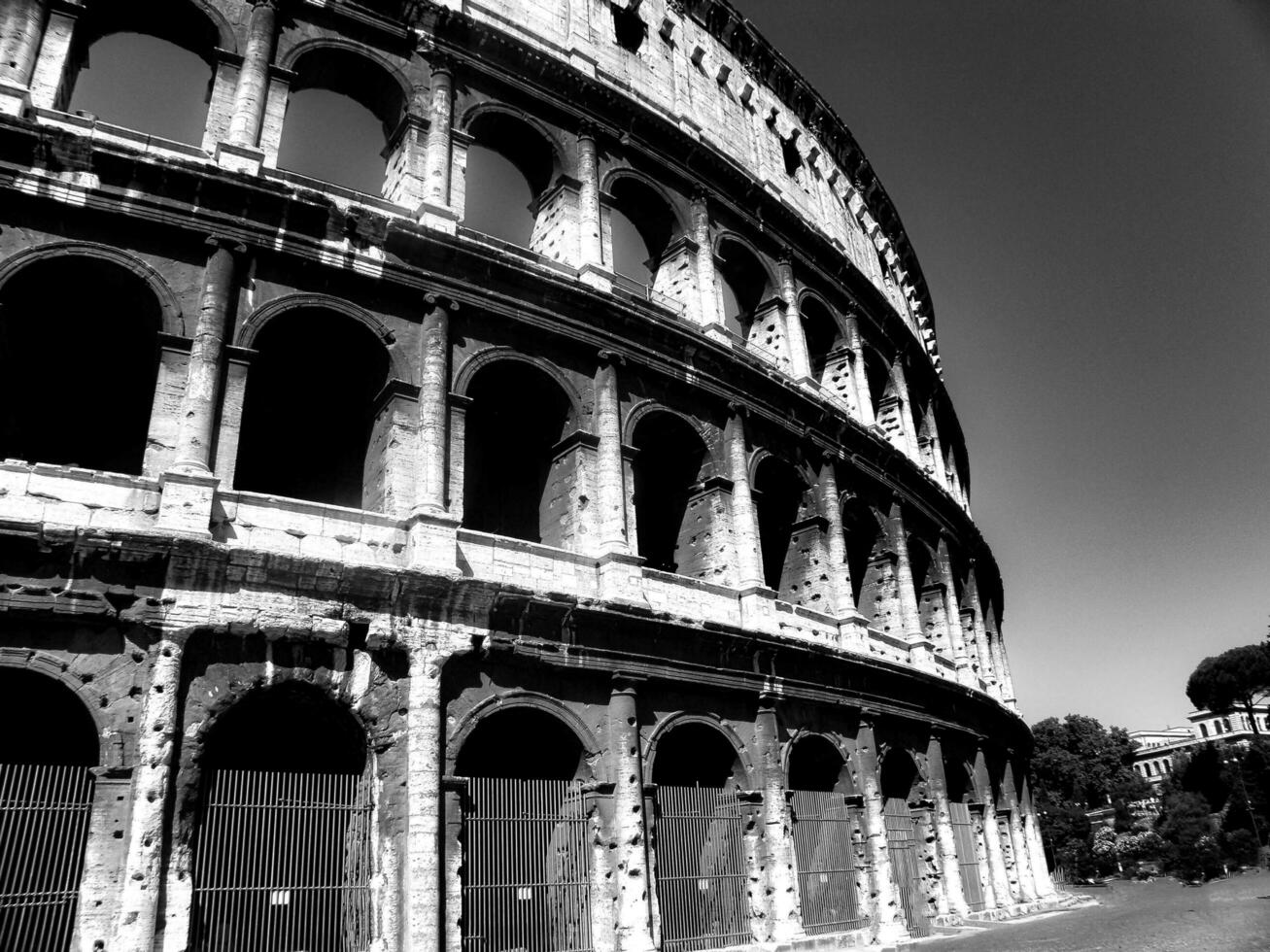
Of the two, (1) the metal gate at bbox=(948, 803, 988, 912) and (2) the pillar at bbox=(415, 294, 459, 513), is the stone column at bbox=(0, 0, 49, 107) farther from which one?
(1) the metal gate at bbox=(948, 803, 988, 912)

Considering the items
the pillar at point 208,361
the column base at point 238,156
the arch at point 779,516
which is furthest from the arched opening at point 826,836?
the column base at point 238,156

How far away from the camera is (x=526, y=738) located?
32.7 feet

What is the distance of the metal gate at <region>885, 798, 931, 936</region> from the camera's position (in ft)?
40.3

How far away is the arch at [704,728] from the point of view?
9.79 metres

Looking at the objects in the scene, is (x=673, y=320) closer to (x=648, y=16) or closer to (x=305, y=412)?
(x=305, y=412)

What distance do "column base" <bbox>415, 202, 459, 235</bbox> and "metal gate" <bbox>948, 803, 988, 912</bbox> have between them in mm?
10678

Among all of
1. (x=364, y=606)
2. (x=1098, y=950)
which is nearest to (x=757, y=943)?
(x=1098, y=950)

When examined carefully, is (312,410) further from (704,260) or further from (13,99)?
(704,260)

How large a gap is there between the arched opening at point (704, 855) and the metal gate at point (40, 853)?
16.4ft

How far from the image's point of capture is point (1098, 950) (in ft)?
→ 32.8

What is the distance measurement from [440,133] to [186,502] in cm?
557

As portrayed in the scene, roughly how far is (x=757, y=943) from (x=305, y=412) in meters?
7.54

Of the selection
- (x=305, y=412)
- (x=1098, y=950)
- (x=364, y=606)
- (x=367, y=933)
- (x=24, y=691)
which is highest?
(x=305, y=412)

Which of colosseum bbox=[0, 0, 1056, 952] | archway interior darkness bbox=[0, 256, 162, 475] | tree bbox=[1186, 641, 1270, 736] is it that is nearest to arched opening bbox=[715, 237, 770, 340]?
colosseum bbox=[0, 0, 1056, 952]
